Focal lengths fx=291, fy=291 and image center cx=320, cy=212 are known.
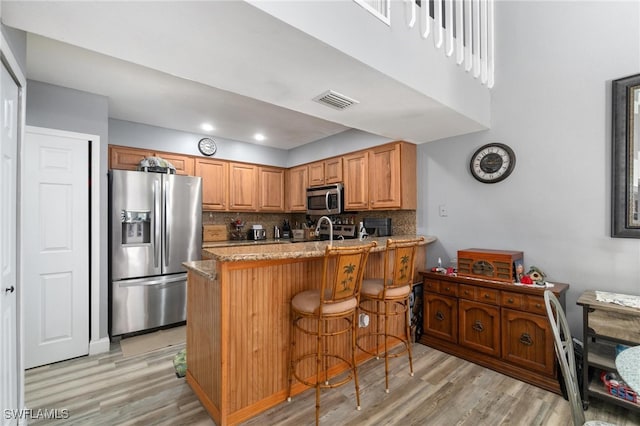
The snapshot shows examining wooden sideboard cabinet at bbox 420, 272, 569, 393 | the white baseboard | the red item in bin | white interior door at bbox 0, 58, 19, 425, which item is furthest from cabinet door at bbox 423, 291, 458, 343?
the white baseboard

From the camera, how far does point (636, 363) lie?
123 cm

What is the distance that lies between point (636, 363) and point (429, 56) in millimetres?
2234

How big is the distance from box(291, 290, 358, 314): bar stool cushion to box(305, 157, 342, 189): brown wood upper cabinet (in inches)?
98.1

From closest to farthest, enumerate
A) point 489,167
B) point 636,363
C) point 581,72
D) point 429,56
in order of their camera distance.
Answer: point 636,363
point 429,56
point 581,72
point 489,167

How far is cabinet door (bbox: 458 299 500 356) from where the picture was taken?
2615 mm

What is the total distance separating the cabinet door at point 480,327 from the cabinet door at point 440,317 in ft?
0.23

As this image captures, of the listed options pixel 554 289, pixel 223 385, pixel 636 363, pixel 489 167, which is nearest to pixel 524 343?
pixel 554 289

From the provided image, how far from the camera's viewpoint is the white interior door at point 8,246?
142cm

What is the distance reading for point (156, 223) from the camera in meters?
3.50

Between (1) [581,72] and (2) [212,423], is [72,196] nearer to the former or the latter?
(2) [212,423]

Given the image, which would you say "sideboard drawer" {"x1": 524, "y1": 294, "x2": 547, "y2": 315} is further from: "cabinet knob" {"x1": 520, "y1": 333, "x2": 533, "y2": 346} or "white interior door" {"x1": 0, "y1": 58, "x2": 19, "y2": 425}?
"white interior door" {"x1": 0, "y1": 58, "x2": 19, "y2": 425}

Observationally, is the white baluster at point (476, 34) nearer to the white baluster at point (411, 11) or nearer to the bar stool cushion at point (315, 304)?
the white baluster at point (411, 11)

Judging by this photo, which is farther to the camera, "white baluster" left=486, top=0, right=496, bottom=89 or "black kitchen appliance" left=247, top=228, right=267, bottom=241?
"black kitchen appliance" left=247, top=228, right=267, bottom=241

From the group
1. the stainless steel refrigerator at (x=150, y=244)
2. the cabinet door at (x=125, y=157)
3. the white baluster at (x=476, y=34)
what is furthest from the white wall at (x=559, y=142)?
the cabinet door at (x=125, y=157)
